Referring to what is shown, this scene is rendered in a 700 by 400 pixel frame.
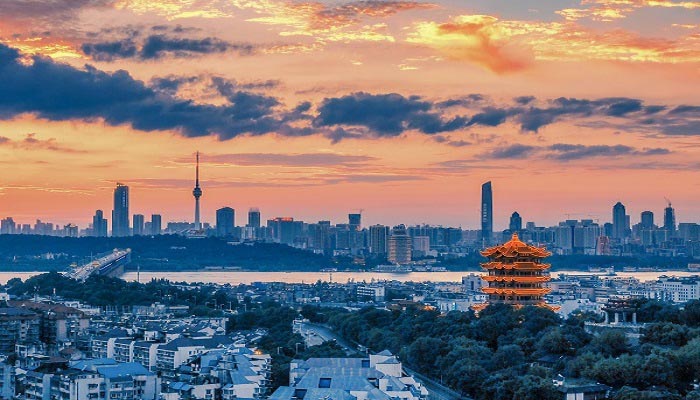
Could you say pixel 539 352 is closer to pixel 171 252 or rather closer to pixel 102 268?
pixel 102 268

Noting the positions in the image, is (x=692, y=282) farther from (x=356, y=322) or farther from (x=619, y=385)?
(x=619, y=385)

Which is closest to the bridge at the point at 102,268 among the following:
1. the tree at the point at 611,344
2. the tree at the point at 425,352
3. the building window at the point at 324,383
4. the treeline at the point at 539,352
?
the treeline at the point at 539,352

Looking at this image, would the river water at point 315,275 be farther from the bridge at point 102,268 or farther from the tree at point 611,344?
the tree at point 611,344

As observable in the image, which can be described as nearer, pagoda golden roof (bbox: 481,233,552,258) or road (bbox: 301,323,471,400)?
road (bbox: 301,323,471,400)

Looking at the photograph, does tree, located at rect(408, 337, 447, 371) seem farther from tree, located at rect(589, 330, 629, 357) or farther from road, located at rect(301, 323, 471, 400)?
tree, located at rect(589, 330, 629, 357)

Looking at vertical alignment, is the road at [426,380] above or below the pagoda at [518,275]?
below

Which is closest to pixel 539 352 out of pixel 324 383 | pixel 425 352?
pixel 425 352

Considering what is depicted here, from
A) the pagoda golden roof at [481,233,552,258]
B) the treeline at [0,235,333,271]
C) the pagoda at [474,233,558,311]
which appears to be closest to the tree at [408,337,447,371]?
the pagoda at [474,233,558,311]
